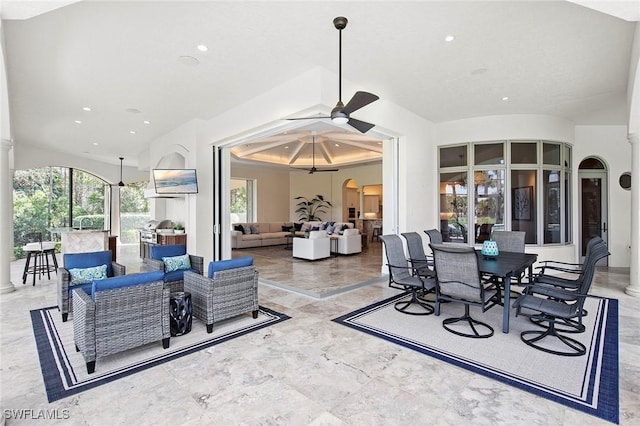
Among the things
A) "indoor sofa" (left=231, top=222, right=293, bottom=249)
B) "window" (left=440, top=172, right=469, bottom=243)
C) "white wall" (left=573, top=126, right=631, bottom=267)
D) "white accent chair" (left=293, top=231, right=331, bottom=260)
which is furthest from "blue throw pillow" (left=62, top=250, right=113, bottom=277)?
"white wall" (left=573, top=126, right=631, bottom=267)

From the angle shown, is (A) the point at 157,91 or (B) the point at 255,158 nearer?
(A) the point at 157,91

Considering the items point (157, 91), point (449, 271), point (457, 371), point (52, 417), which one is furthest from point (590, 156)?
point (52, 417)

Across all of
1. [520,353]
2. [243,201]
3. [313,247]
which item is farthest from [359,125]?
[243,201]

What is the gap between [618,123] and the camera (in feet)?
23.7

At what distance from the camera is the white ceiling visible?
327cm

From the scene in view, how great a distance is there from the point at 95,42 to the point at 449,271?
4.94 metres

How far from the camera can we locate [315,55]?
4.13 metres

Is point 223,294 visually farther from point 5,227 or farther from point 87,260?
point 5,227

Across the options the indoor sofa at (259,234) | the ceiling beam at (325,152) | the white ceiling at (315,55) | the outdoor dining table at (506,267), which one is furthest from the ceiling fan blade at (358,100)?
the indoor sofa at (259,234)

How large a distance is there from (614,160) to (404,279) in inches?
272

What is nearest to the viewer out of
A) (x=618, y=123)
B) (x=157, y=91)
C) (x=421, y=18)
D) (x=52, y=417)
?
(x=52, y=417)

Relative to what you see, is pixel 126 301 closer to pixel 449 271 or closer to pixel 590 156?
pixel 449 271

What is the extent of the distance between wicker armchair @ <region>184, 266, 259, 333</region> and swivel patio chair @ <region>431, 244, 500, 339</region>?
2.27 metres

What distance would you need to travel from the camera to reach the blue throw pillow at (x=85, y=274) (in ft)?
13.6
